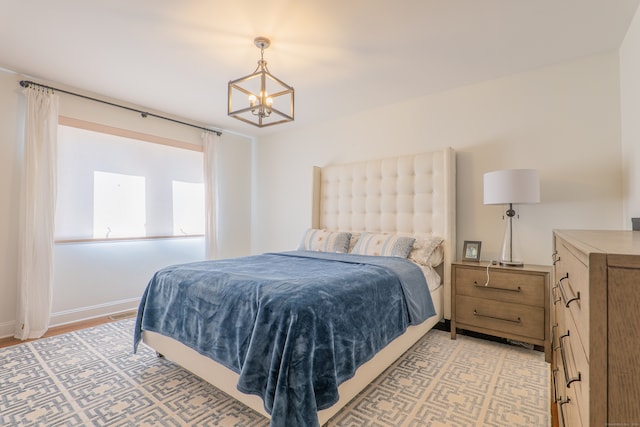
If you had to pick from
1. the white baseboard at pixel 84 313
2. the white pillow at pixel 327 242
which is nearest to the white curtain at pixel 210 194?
the white baseboard at pixel 84 313

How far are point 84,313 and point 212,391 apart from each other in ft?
7.63

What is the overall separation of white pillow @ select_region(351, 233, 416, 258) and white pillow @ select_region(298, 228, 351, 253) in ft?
0.53

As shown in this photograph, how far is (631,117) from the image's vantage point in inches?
83.0

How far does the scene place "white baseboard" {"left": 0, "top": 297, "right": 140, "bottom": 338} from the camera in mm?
2809

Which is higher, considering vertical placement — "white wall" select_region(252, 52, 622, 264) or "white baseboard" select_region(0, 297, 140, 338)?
"white wall" select_region(252, 52, 622, 264)

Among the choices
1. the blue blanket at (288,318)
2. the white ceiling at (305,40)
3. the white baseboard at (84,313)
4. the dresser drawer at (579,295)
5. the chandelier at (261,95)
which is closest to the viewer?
the dresser drawer at (579,295)

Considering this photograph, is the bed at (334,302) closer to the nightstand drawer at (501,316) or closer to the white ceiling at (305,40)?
the nightstand drawer at (501,316)

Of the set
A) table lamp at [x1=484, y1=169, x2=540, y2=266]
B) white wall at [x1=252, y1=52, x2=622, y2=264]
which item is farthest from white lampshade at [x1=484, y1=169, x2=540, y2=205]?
white wall at [x1=252, y1=52, x2=622, y2=264]

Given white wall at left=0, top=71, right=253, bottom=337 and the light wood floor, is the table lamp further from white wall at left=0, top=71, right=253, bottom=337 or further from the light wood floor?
the light wood floor

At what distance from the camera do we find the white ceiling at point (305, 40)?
1.95 m

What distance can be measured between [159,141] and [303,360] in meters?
3.63

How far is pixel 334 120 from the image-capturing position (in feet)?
13.5

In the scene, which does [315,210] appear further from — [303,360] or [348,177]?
[303,360]

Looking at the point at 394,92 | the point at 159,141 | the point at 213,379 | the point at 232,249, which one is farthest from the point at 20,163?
the point at 394,92
